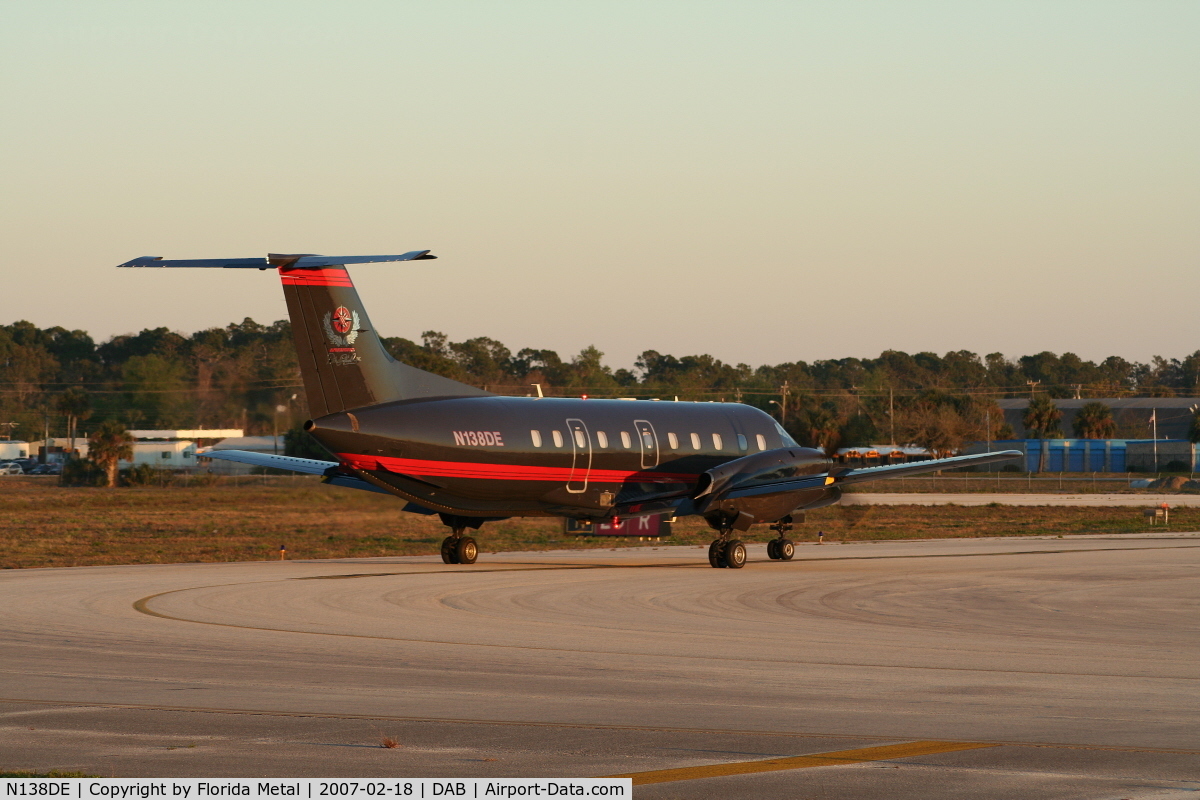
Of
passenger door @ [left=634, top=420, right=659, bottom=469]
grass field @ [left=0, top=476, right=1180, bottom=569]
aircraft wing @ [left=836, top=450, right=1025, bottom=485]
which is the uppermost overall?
passenger door @ [left=634, top=420, right=659, bottom=469]

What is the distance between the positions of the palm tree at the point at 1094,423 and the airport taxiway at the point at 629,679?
10101cm

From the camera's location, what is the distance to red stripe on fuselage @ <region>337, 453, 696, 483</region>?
25.7 metres

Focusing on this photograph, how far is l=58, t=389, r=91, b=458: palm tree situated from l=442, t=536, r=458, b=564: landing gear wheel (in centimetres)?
9718

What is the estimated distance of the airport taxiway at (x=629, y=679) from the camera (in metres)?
9.52

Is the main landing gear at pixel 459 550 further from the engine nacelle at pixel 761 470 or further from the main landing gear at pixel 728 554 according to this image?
the main landing gear at pixel 728 554

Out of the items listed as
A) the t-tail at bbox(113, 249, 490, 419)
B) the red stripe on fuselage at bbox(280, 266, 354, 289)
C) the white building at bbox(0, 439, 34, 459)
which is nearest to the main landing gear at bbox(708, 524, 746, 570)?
the t-tail at bbox(113, 249, 490, 419)

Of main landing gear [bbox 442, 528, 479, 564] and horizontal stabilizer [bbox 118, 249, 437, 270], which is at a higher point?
horizontal stabilizer [bbox 118, 249, 437, 270]

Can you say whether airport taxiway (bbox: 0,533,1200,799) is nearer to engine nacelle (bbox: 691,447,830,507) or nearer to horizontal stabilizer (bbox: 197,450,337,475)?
engine nacelle (bbox: 691,447,830,507)

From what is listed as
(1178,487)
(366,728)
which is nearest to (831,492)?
(366,728)

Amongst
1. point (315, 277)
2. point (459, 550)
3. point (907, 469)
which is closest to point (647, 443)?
point (459, 550)

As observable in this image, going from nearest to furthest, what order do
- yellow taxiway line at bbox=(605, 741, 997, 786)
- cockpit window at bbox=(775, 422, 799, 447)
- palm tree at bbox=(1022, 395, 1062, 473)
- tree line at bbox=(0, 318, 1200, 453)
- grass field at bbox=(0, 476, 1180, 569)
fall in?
yellow taxiway line at bbox=(605, 741, 997, 786)
grass field at bbox=(0, 476, 1180, 569)
cockpit window at bbox=(775, 422, 799, 447)
tree line at bbox=(0, 318, 1200, 453)
palm tree at bbox=(1022, 395, 1062, 473)

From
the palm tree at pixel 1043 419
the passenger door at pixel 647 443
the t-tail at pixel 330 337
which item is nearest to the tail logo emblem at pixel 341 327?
the t-tail at pixel 330 337

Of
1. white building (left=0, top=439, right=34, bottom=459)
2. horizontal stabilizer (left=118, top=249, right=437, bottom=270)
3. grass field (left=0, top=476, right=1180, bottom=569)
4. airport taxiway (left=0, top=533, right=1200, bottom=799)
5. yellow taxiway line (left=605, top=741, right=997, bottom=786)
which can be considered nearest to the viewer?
yellow taxiway line (left=605, top=741, right=997, bottom=786)

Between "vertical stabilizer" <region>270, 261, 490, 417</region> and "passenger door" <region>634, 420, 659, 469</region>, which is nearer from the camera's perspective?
"vertical stabilizer" <region>270, 261, 490, 417</region>
